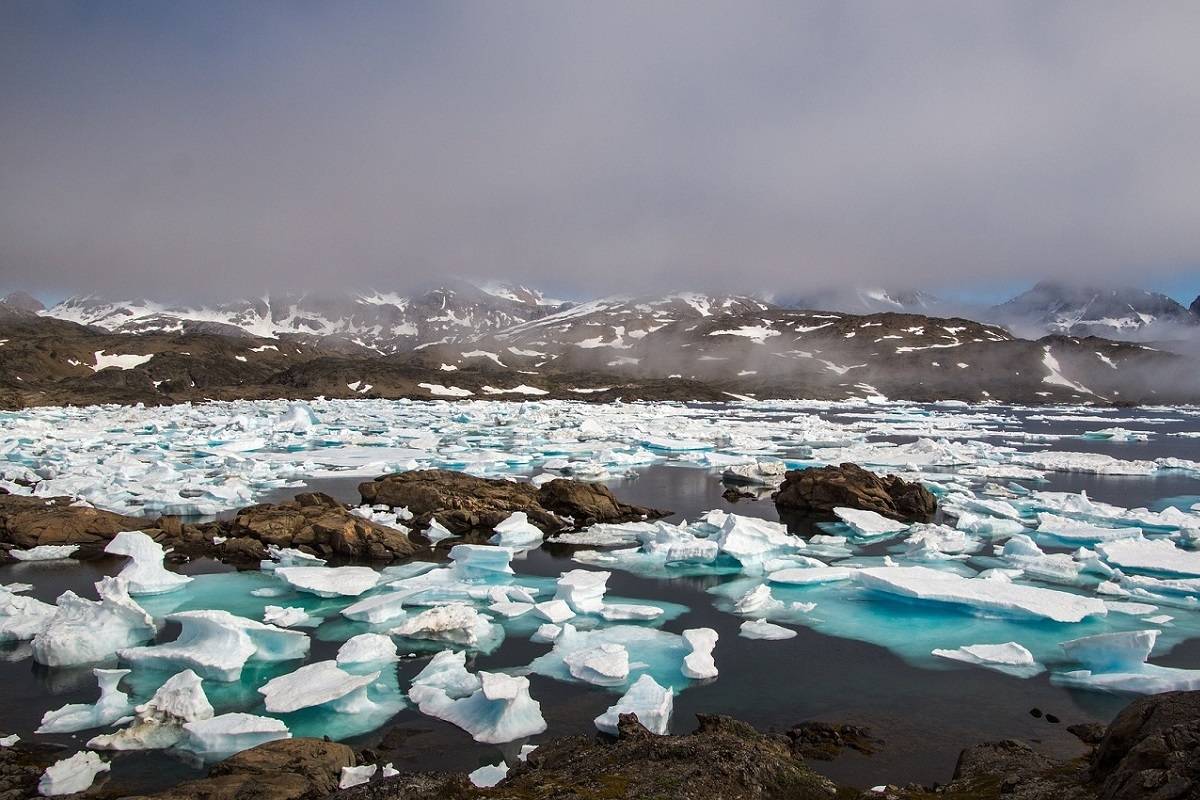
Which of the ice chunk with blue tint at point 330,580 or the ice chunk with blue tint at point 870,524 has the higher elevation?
the ice chunk with blue tint at point 870,524

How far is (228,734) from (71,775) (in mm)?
1155

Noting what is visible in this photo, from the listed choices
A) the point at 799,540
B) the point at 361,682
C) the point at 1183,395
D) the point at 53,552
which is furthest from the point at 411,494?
the point at 1183,395

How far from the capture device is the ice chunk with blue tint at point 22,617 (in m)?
9.51

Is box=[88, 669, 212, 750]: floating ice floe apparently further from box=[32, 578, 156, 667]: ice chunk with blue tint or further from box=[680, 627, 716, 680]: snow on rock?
box=[680, 627, 716, 680]: snow on rock

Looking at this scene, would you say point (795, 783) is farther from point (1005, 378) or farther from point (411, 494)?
point (1005, 378)

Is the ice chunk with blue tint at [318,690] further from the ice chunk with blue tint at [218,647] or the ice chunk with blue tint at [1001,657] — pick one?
the ice chunk with blue tint at [1001,657]

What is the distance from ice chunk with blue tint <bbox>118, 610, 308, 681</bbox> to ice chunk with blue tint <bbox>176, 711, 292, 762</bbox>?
1422mm

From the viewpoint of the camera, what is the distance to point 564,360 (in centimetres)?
13562

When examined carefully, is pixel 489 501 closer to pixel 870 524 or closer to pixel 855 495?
pixel 870 524

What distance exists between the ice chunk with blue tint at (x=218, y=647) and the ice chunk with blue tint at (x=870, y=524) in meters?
12.5

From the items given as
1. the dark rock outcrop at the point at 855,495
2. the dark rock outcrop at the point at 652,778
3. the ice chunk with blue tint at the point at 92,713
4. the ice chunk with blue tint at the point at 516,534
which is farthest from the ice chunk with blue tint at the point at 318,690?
the dark rock outcrop at the point at 855,495

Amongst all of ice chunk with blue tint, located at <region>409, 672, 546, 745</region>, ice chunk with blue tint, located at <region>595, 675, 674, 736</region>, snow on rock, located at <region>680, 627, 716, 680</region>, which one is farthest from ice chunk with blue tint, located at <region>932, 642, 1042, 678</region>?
ice chunk with blue tint, located at <region>409, 672, 546, 745</region>

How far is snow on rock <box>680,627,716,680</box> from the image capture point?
8.64 meters

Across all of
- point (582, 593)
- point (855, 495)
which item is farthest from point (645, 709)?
point (855, 495)
